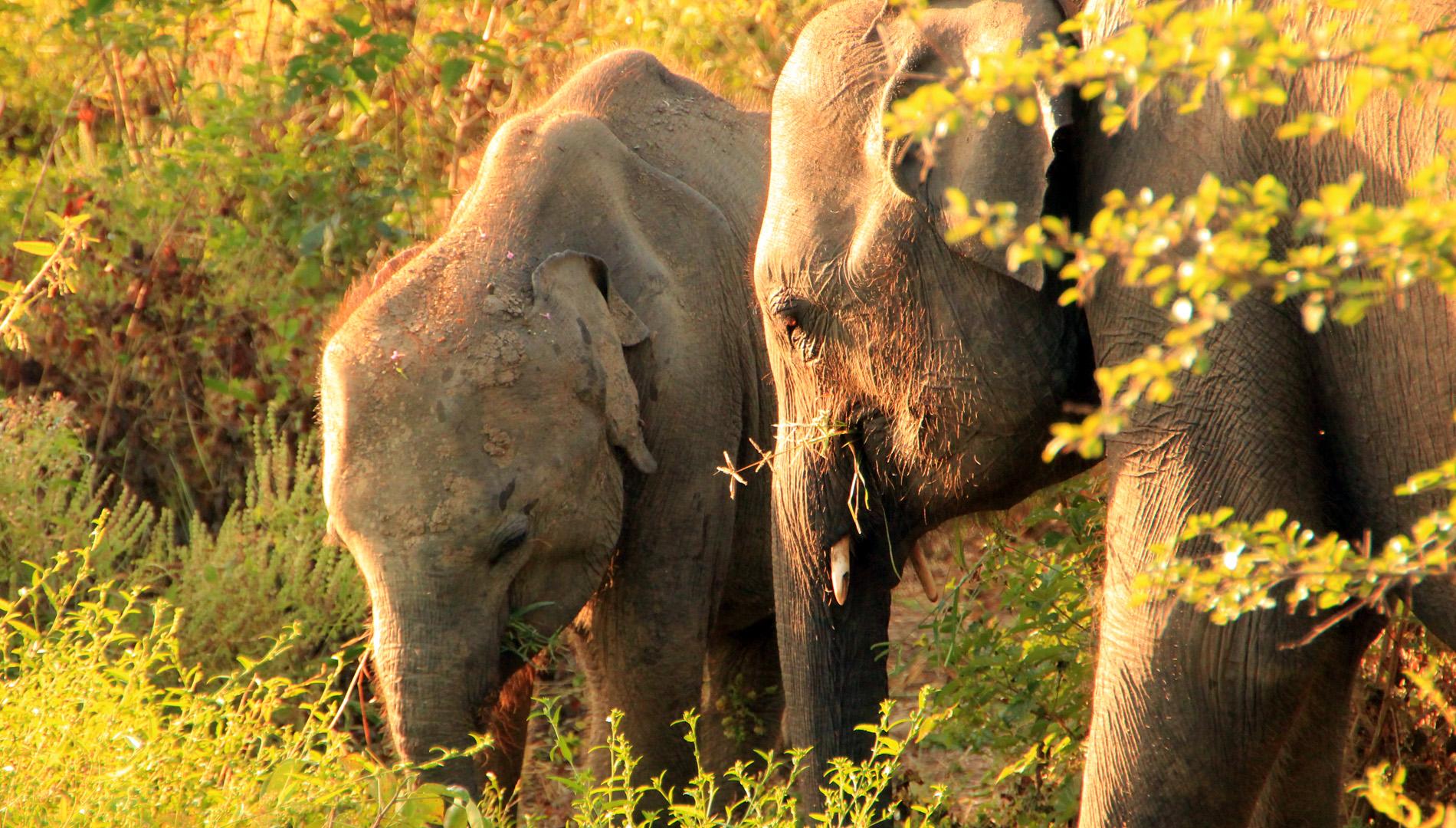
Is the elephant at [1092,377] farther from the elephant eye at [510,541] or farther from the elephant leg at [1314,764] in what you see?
the elephant eye at [510,541]

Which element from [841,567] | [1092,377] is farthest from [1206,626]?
[841,567]

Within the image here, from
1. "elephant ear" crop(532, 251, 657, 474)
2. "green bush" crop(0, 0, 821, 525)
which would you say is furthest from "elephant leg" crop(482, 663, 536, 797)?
"green bush" crop(0, 0, 821, 525)

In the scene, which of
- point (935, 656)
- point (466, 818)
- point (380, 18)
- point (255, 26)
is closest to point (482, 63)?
point (380, 18)

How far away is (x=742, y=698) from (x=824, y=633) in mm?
1651

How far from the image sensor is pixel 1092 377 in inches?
117

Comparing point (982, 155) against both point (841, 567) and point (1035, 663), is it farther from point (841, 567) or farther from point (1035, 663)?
point (1035, 663)

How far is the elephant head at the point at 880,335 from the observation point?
9.65 feet

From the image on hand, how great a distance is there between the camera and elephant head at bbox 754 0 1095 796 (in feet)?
9.65

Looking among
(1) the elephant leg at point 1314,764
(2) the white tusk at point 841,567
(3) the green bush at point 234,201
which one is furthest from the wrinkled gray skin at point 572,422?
(3) the green bush at point 234,201

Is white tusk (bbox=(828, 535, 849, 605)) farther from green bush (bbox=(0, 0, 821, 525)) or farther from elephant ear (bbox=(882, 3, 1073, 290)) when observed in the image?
green bush (bbox=(0, 0, 821, 525))

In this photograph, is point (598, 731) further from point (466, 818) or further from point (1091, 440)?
point (1091, 440)

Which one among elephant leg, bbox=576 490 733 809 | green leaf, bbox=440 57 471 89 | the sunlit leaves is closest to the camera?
the sunlit leaves

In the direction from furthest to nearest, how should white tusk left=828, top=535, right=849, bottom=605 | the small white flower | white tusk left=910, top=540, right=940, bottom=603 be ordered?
white tusk left=910, top=540, right=940, bottom=603 → white tusk left=828, top=535, right=849, bottom=605 → the small white flower

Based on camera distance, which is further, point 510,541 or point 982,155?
point 510,541
